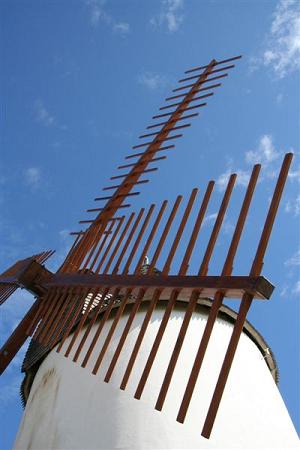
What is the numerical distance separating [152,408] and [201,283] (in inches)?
86.6

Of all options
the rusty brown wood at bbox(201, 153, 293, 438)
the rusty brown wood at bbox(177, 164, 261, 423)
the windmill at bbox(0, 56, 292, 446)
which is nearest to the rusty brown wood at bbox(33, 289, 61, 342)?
the windmill at bbox(0, 56, 292, 446)

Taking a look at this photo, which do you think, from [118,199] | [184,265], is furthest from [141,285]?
[118,199]

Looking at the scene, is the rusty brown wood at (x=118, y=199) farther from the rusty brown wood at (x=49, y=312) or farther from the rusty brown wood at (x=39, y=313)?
the rusty brown wood at (x=39, y=313)

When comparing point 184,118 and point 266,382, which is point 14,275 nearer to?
point 184,118

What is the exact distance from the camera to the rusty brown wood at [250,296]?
7.40 ft

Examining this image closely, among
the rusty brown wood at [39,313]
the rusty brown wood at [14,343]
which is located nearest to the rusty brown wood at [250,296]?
the rusty brown wood at [39,313]

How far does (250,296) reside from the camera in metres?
2.54

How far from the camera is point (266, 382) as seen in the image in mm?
5508

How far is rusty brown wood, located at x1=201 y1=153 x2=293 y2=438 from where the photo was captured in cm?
225

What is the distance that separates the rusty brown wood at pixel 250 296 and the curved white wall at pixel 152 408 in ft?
7.34

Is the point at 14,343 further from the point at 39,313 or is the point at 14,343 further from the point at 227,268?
the point at 227,268

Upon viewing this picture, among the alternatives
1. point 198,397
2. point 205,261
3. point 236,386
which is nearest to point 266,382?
point 236,386

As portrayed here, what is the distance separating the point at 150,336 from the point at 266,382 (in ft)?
5.14

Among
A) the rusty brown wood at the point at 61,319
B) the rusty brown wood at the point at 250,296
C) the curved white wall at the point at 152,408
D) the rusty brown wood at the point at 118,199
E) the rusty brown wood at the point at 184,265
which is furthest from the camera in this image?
the rusty brown wood at the point at 118,199
